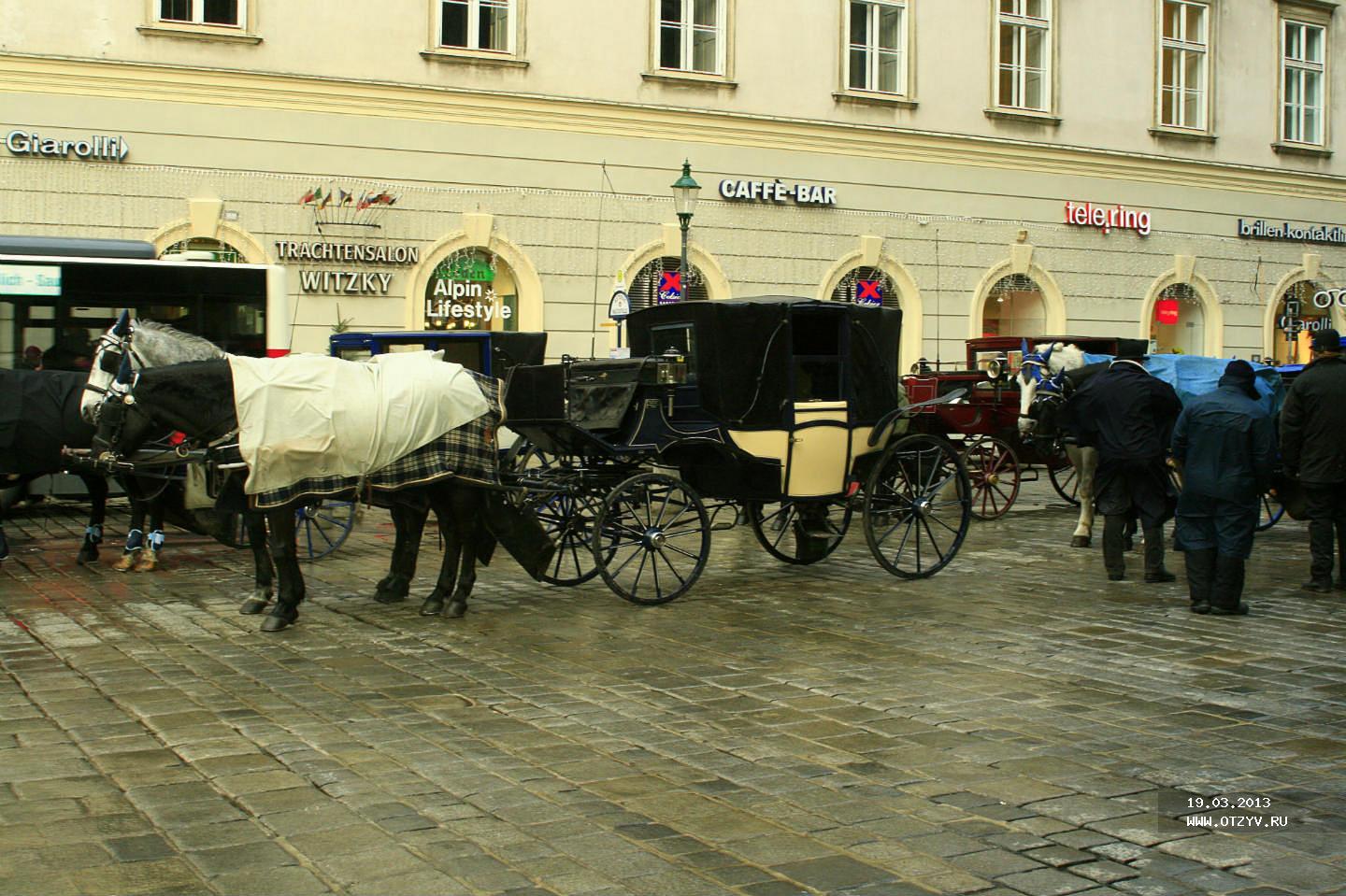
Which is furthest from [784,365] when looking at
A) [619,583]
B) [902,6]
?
[902,6]

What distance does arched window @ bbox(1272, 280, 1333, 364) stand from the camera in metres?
29.2

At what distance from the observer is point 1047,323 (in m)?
26.2

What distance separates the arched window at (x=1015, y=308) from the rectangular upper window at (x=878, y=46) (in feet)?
13.3

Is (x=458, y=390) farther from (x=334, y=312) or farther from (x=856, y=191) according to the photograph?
(x=856, y=191)

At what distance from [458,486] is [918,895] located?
538 cm

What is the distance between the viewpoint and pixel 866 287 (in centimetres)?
2444

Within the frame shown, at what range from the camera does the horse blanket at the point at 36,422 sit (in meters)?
10.7

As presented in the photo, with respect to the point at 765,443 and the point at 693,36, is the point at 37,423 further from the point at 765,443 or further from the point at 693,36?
the point at 693,36

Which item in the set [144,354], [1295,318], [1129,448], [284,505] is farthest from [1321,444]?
[1295,318]

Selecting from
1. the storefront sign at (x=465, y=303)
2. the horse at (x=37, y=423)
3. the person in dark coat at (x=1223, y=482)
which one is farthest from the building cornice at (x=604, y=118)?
the person in dark coat at (x=1223, y=482)

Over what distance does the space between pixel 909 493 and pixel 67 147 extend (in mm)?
12940

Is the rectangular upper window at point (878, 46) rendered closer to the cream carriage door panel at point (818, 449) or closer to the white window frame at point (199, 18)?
the white window frame at point (199, 18)

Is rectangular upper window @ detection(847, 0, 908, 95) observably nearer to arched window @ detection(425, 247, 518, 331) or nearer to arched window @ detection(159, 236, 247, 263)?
arched window @ detection(425, 247, 518, 331)

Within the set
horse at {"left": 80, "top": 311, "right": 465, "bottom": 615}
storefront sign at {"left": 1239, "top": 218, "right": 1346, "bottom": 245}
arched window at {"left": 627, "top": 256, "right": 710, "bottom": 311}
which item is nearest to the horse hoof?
horse at {"left": 80, "top": 311, "right": 465, "bottom": 615}
